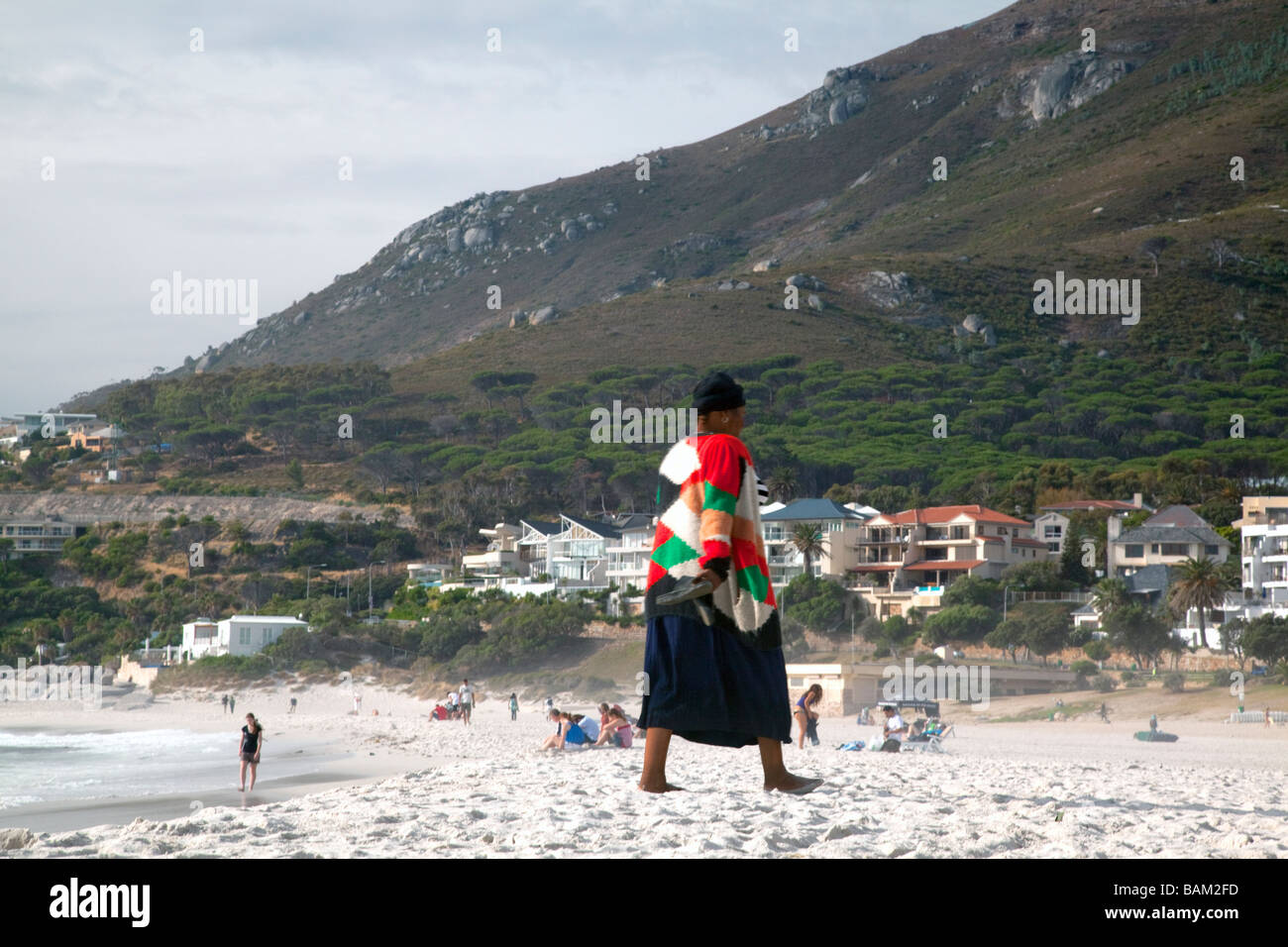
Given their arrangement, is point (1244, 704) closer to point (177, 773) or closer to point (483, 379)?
point (177, 773)

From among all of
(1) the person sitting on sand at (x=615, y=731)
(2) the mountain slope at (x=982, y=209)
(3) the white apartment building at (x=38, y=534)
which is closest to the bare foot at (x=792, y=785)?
(1) the person sitting on sand at (x=615, y=731)

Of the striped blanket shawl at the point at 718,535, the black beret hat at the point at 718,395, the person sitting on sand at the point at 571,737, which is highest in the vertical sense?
the black beret hat at the point at 718,395

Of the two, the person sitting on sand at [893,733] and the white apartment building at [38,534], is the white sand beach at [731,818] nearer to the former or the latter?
the person sitting on sand at [893,733]

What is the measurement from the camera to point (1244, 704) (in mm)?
27781

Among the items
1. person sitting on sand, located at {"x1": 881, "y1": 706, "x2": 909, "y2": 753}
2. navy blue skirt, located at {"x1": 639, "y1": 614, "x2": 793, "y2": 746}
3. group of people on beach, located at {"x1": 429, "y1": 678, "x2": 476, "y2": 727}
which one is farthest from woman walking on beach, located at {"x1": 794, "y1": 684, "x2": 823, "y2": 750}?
group of people on beach, located at {"x1": 429, "y1": 678, "x2": 476, "y2": 727}

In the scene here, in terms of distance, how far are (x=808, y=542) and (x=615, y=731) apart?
36422 millimetres

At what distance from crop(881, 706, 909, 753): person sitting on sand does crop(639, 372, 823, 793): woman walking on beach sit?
10760 mm

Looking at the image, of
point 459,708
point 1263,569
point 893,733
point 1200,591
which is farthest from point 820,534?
point 893,733

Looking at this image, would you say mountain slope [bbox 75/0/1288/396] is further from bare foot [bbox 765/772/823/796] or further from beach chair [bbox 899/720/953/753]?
bare foot [bbox 765/772/823/796]

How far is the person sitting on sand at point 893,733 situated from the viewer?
603 inches

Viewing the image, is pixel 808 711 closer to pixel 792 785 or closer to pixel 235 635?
pixel 792 785

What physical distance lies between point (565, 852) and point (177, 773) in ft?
52.3

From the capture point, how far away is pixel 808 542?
2009 inches

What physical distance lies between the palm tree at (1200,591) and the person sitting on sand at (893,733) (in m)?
22.9
